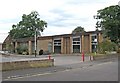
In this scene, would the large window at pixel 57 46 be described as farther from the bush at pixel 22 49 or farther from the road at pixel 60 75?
the road at pixel 60 75

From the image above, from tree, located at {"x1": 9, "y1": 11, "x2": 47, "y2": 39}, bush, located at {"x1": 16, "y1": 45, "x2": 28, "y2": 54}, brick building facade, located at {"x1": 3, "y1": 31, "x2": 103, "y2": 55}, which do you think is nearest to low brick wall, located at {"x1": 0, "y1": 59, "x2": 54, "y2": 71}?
brick building facade, located at {"x1": 3, "y1": 31, "x2": 103, "y2": 55}

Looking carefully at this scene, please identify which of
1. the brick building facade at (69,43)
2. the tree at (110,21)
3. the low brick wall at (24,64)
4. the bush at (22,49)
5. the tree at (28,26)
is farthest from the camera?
the tree at (28,26)

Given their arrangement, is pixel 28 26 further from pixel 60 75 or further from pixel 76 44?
pixel 60 75

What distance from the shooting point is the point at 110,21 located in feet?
165

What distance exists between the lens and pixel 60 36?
69125 millimetres

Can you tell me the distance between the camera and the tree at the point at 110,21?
50281 millimetres

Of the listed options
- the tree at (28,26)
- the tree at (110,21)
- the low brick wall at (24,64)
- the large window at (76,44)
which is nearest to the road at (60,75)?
the low brick wall at (24,64)

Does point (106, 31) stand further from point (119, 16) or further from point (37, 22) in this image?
point (37, 22)

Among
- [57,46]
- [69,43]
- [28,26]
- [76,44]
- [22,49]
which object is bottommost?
[22,49]

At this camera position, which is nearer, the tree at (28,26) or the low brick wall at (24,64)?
the low brick wall at (24,64)

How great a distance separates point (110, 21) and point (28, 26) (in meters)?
51.6

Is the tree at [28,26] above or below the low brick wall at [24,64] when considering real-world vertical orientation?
above

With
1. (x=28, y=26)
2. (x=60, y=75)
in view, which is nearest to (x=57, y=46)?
(x=28, y=26)

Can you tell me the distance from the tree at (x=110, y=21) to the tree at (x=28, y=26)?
144 feet
